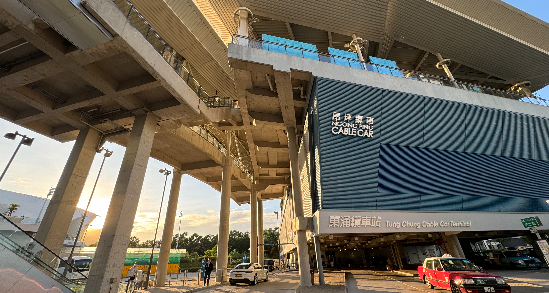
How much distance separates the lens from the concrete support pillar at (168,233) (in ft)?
65.7

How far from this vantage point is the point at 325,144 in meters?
15.7

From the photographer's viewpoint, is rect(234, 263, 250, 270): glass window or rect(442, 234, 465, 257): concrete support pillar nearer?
rect(442, 234, 465, 257): concrete support pillar

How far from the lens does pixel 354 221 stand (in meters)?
14.6

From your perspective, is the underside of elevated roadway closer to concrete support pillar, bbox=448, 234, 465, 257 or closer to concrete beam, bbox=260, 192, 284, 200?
concrete support pillar, bbox=448, 234, 465, 257

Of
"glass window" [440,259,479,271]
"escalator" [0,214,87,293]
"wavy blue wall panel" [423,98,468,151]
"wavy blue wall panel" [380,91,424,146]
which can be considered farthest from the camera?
"wavy blue wall panel" [423,98,468,151]

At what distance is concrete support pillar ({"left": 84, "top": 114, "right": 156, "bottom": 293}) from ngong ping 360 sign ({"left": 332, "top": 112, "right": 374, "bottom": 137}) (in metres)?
11.7

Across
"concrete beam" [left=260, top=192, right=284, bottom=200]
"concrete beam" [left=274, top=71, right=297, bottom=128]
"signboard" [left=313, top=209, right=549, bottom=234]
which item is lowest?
"signboard" [left=313, top=209, right=549, bottom=234]

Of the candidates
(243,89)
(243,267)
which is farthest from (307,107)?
(243,267)

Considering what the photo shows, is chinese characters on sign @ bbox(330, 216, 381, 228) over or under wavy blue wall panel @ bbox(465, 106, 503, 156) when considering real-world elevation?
under

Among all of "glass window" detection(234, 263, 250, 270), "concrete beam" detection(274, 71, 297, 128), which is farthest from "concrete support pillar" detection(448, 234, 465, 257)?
"glass window" detection(234, 263, 250, 270)

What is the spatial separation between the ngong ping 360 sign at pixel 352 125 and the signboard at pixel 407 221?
16.3 feet

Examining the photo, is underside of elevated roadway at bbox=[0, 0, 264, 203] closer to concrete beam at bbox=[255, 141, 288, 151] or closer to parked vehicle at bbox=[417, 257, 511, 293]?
concrete beam at bbox=[255, 141, 288, 151]

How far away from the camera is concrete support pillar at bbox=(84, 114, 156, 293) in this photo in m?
11.4

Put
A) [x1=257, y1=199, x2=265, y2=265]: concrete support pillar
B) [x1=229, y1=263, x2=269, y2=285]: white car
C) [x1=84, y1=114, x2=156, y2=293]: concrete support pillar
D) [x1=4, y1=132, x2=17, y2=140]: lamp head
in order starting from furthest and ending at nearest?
[x1=257, y1=199, x2=265, y2=265]: concrete support pillar, [x1=229, y1=263, x2=269, y2=285]: white car, [x1=4, y1=132, x2=17, y2=140]: lamp head, [x1=84, y1=114, x2=156, y2=293]: concrete support pillar
